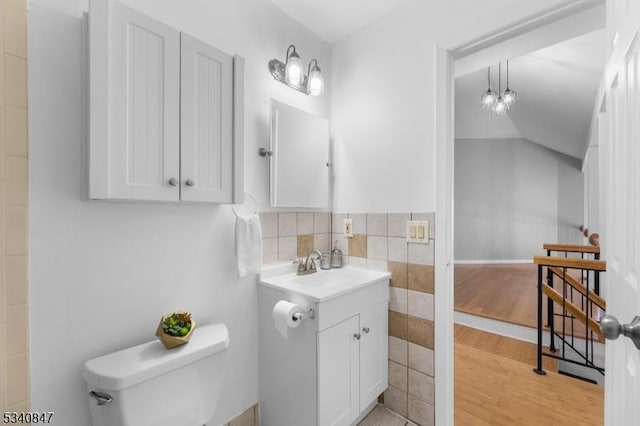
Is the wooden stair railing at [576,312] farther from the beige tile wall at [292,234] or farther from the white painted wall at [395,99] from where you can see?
the beige tile wall at [292,234]

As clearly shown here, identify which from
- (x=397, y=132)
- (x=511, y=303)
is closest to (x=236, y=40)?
(x=397, y=132)

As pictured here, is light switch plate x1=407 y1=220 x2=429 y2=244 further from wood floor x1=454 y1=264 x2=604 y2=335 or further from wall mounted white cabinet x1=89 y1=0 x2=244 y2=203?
wood floor x1=454 y1=264 x2=604 y2=335

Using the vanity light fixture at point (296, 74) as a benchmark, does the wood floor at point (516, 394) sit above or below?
below

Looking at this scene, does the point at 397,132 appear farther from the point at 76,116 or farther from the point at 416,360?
the point at 76,116

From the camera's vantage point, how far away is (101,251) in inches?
42.4

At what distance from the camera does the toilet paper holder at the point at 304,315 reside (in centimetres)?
128

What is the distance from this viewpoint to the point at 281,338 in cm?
146

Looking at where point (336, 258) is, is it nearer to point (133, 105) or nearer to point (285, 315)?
point (285, 315)

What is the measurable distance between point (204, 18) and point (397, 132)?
118 centimetres

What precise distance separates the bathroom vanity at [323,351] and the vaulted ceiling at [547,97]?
9.14 feet

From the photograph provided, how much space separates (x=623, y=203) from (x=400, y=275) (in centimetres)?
109

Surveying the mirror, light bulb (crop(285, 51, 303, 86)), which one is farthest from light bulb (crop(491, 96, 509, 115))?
→ light bulb (crop(285, 51, 303, 86))

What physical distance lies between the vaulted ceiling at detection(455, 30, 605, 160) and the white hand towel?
2966 millimetres

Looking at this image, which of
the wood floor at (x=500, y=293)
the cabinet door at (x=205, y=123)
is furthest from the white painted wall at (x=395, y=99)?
the wood floor at (x=500, y=293)
